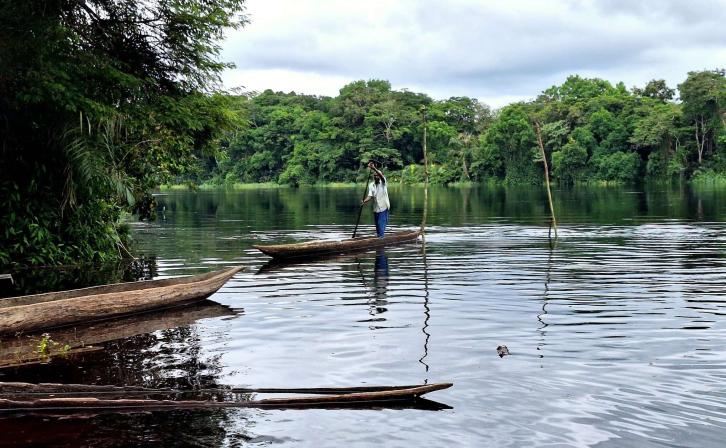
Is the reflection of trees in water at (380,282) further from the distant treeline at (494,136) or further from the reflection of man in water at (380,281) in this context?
the distant treeline at (494,136)

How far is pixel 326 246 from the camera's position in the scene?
19750 mm

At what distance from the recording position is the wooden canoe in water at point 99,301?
10.2 meters

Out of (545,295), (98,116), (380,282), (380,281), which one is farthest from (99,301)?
(545,295)

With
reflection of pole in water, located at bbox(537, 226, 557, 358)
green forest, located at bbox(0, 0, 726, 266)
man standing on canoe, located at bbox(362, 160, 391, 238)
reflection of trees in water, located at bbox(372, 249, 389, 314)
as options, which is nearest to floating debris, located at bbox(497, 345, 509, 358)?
reflection of pole in water, located at bbox(537, 226, 557, 358)

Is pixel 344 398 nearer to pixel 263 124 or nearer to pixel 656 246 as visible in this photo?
pixel 656 246

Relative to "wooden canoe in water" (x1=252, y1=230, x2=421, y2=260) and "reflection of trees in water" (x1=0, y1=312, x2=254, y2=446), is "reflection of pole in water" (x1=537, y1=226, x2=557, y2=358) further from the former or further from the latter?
"wooden canoe in water" (x1=252, y1=230, x2=421, y2=260)

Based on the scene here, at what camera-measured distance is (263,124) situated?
11725 centimetres

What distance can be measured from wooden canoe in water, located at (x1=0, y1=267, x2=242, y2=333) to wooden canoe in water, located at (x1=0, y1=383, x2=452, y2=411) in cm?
340

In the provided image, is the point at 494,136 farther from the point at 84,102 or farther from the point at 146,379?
the point at 146,379

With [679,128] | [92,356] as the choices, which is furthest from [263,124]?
[92,356]

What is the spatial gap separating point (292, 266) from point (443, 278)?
4.18 m

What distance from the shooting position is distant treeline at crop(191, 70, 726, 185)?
76562 mm

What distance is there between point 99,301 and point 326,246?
9143 millimetres

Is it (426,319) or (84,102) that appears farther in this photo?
(84,102)
